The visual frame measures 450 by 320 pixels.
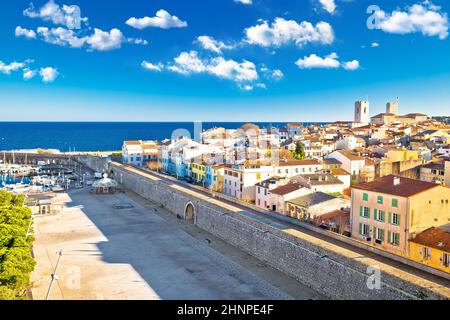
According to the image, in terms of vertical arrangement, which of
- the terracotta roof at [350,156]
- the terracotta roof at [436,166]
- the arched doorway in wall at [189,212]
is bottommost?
the arched doorway in wall at [189,212]

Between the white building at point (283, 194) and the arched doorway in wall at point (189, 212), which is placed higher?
the white building at point (283, 194)

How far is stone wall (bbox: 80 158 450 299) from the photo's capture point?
18156mm

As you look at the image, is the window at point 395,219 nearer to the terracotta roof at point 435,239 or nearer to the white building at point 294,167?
the terracotta roof at point 435,239

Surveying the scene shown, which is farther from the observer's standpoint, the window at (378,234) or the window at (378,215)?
the window at (378,215)

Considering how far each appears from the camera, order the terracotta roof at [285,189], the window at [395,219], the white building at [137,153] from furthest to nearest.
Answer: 1. the white building at [137,153]
2. the terracotta roof at [285,189]
3. the window at [395,219]

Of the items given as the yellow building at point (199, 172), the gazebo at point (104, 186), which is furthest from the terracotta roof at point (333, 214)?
the gazebo at point (104, 186)

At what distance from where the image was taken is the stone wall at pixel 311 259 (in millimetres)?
18156

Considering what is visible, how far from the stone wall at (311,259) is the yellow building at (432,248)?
15.4 ft

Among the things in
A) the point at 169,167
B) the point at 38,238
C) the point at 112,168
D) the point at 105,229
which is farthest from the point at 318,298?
the point at 112,168

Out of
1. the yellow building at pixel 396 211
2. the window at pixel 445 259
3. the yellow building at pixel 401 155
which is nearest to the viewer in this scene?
the window at pixel 445 259

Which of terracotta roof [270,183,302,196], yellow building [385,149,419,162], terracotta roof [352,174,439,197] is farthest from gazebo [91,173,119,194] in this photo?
yellow building [385,149,419,162]

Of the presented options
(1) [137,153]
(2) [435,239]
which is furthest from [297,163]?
(1) [137,153]

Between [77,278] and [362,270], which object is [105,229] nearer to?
[77,278]

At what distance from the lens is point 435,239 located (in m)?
23.8
